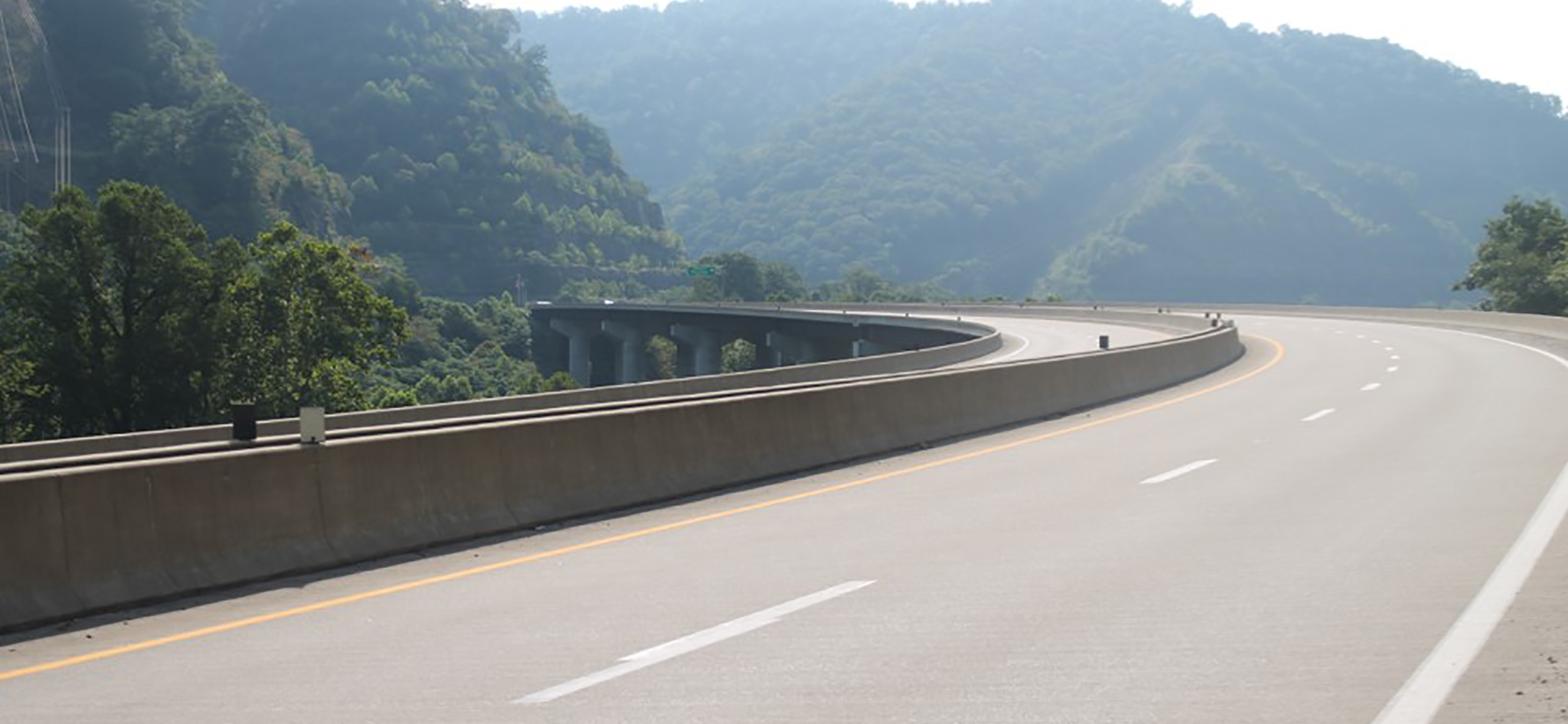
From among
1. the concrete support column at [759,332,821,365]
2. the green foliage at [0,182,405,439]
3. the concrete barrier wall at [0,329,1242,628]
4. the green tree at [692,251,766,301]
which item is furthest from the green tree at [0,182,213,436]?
the green tree at [692,251,766,301]

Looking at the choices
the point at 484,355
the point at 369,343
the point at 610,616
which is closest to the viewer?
the point at 610,616

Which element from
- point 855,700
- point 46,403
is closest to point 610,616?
point 855,700

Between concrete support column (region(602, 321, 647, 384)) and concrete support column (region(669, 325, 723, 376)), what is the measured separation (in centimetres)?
1483

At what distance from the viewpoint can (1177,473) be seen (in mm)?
15820

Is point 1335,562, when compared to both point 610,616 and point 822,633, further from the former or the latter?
point 610,616

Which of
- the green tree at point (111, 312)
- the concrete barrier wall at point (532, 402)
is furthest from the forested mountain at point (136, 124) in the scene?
the concrete barrier wall at point (532, 402)

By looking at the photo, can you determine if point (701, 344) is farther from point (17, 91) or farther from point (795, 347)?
point (17, 91)

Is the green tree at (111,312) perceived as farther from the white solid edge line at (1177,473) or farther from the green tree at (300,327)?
the white solid edge line at (1177,473)

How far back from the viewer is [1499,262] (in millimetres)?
100750

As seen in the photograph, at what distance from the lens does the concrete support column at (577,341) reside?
145 m

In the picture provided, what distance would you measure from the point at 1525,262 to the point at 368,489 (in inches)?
3877

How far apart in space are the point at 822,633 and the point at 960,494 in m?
6.52

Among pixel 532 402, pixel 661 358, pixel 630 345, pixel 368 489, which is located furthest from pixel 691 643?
pixel 661 358

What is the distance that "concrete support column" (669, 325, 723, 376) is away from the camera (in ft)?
372
